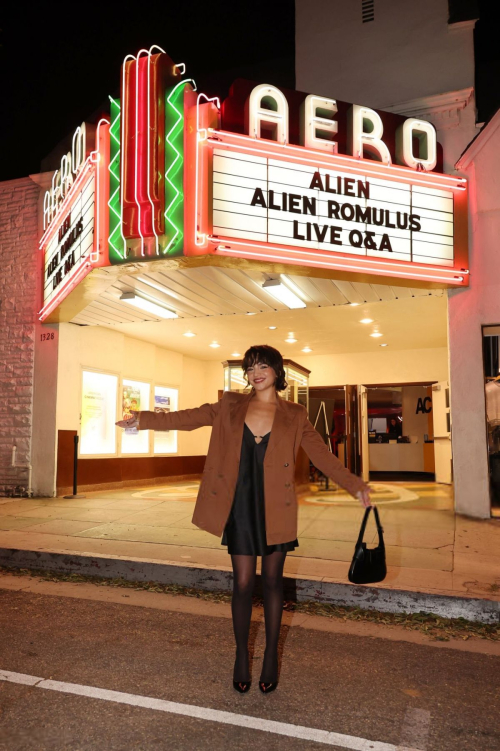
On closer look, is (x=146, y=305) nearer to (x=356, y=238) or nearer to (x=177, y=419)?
(x=356, y=238)

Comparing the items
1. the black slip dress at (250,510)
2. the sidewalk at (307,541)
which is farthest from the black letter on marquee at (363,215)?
the black slip dress at (250,510)

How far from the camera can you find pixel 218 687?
11.2 ft

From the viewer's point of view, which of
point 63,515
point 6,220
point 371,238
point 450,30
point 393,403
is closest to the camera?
point 371,238

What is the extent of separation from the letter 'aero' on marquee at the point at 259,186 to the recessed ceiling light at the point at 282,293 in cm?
93

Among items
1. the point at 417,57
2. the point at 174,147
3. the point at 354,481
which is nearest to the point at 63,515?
the point at 174,147

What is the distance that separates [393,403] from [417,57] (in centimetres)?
1684

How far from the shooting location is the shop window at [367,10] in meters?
10.5

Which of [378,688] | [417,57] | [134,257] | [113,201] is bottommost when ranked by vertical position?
[378,688]

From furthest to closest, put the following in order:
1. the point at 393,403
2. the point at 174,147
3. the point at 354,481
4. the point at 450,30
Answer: the point at 393,403
the point at 450,30
the point at 174,147
the point at 354,481

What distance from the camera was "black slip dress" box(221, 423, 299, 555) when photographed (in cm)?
331

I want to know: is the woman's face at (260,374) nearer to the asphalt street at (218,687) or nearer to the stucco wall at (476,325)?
the asphalt street at (218,687)

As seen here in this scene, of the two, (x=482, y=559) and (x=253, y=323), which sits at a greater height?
(x=253, y=323)

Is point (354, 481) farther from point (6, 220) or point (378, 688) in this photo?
point (6, 220)

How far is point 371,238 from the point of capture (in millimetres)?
8180
